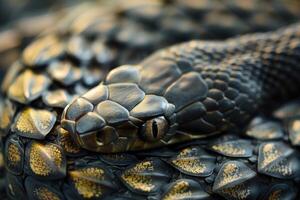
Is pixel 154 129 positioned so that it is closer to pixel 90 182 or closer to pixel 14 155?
pixel 90 182

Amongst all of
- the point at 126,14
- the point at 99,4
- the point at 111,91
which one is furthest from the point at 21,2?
the point at 111,91

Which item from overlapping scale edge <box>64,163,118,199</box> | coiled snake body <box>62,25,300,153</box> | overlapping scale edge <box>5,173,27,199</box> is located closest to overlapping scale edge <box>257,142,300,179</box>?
coiled snake body <box>62,25,300,153</box>

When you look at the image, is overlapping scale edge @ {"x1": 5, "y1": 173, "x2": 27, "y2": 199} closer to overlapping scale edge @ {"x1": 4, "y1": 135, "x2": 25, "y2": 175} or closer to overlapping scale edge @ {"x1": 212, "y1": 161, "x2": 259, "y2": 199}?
overlapping scale edge @ {"x1": 4, "y1": 135, "x2": 25, "y2": 175}

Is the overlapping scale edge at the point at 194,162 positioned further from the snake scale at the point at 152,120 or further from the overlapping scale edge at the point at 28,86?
the overlapping scale edge at the point at 28,86

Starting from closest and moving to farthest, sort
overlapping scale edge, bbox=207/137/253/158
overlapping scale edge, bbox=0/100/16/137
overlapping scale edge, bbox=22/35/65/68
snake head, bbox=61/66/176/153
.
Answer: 1. snake head, bbox=61/66/176/153
2. overlapping scale edge, bbox=207/137/253/158
3. overlapping scale edge, bbox=0/100/16/137
4. overlapping scale edge, bbox=22/35/65/68

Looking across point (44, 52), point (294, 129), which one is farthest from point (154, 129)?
point (44, 52)

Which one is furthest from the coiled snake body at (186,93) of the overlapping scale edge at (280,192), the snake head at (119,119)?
the overlapping scale edge at (280,192)

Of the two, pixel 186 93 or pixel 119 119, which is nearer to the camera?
pixel 119 119
